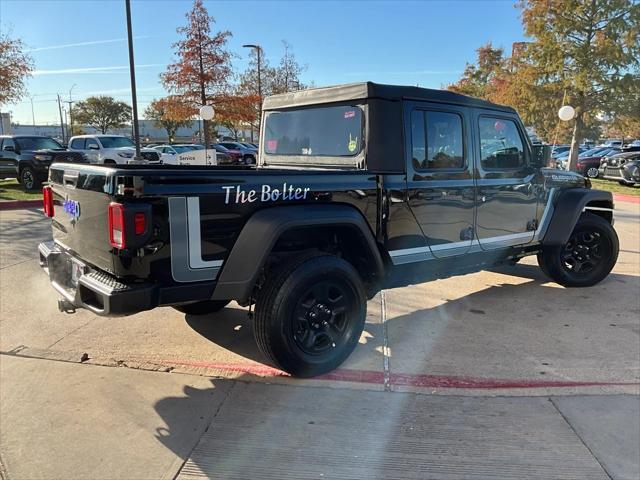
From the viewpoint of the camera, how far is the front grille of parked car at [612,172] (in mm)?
Result: 18781

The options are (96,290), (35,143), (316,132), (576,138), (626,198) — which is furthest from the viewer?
(576,138)

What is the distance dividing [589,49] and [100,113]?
7949cm

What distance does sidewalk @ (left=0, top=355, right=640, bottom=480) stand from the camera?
102 inches

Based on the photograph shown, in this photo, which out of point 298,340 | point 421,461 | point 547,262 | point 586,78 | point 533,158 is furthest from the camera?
point 586,78

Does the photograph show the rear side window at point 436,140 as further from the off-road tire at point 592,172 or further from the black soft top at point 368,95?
the off-road tire at point 592,172

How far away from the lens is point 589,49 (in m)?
19.1

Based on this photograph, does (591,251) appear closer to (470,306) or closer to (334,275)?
(470,306)

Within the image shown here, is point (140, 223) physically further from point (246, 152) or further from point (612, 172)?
point (246, 152)

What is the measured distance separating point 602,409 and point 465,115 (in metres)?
2.49

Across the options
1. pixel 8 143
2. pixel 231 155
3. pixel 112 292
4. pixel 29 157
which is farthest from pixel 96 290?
pixel 231 155

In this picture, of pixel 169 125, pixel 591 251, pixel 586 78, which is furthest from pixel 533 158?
pixel 169 125

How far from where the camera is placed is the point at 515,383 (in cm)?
346

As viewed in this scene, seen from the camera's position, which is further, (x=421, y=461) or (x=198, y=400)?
(x=198, y=400)

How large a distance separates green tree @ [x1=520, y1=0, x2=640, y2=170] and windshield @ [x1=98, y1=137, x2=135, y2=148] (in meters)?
16.5
